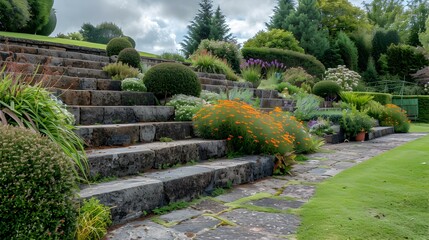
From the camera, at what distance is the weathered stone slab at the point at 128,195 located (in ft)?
8.61

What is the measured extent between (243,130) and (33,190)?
3193 millimetres

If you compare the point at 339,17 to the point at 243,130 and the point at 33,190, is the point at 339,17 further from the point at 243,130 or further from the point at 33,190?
the point at 33,190

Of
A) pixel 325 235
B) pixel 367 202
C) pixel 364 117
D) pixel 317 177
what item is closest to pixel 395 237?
pixel 325 235

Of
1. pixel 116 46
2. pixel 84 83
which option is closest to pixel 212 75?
pixel 116 46

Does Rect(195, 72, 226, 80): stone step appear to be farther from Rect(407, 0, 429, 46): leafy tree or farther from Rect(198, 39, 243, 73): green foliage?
Rect(407, 0, 429, 46): leafy tree

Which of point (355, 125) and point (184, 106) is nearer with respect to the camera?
point (184, 106)

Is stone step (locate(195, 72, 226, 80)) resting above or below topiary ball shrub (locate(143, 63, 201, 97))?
above

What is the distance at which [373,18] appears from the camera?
37438 mm

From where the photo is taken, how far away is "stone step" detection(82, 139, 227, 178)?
3.18 m

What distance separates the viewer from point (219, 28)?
21828mm

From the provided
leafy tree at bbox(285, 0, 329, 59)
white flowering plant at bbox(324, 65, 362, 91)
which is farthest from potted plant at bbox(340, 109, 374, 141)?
leafy tree at bbox(285, 0, 329, 59)

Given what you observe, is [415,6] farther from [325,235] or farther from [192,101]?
[325,235]

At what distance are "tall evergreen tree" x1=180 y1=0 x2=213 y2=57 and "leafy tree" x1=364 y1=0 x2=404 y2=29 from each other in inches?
857

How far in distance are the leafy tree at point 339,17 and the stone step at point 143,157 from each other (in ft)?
88.1
